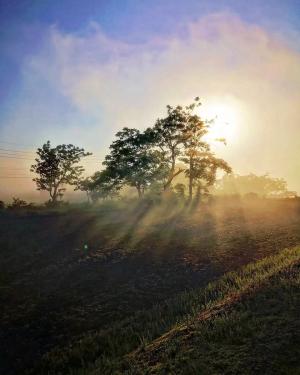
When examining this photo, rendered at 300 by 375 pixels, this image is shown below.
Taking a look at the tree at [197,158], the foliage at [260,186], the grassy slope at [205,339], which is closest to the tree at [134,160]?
the tree at [197,158]

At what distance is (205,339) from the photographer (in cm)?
648

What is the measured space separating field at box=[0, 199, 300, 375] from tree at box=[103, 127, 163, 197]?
20572mm

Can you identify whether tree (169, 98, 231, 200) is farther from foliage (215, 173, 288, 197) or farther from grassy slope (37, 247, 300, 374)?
foliage (215, 173, 288, 197)

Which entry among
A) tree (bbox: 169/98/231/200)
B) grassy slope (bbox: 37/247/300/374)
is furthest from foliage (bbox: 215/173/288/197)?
grassy slope (bbox: 37/247/300/374)

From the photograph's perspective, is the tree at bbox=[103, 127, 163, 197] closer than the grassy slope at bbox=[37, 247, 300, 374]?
No

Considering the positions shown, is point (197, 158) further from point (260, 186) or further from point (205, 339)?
point (260, 186)

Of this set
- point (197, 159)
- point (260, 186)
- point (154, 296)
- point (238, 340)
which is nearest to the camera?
point (238, 340)

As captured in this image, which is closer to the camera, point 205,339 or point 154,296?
point 205,339

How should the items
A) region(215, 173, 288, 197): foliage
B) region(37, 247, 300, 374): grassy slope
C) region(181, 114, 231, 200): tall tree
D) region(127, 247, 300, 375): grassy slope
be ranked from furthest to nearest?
region(215, 173, 288, 197): foliage, region(181, 114, 231, 200): tall tree, region(37, 247, 300, 374): grassy slope, region(127, 247, 300, 375): grassy slope

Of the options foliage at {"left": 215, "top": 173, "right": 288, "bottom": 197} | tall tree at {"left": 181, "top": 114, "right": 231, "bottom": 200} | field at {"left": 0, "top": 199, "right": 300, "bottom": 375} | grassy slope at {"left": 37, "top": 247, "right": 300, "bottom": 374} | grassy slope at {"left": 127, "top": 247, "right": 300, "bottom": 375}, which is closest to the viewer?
grassy slope at {"left": 127, "top": 247, "right": 300, "bottom": 375}

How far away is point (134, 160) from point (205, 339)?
44811 mm

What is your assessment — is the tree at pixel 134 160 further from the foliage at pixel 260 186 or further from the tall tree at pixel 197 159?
the foliage at pixel 260 186

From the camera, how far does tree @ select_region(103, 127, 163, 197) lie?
1955 inches

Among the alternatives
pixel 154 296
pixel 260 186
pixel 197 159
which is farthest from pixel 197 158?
pixel 260 186
